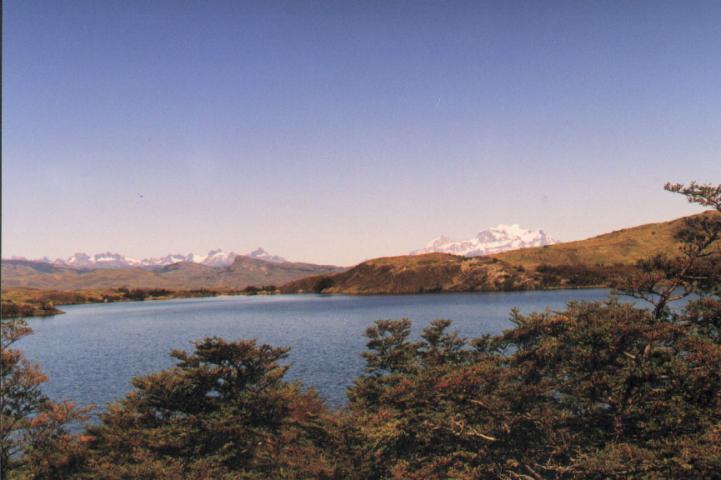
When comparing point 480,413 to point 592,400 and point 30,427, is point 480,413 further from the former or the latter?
point 30,427

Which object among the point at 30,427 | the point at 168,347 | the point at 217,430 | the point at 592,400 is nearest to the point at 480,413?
the point at 592,400

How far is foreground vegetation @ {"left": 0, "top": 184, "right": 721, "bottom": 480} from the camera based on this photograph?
72.3 ft

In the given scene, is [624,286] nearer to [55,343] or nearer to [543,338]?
[543,338]

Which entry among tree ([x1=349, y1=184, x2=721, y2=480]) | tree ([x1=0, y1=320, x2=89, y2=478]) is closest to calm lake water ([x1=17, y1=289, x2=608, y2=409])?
tree ([x1=0, y1=320, x2=89, y2=478])

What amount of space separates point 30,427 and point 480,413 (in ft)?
100

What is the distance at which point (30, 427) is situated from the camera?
32312 millimetres

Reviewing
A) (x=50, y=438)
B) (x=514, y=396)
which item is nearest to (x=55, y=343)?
(x=50, y=438)

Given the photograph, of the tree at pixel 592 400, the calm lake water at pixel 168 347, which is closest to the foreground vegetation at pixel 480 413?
the tree at pixel 592 400

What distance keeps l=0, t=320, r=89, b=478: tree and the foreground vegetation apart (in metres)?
0.12

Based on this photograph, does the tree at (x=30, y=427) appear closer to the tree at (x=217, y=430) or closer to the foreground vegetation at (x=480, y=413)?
the foreground vegetation at (x=480, y=413)

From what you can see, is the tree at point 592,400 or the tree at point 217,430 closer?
the tree at point 592,400

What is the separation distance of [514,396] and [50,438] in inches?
1234

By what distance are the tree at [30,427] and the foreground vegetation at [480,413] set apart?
4.6 inches

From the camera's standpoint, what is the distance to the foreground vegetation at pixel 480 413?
72.3 ft
